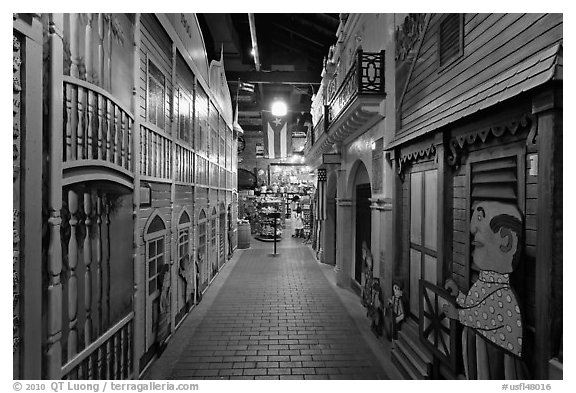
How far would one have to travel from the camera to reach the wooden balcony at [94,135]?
2727 millimetres

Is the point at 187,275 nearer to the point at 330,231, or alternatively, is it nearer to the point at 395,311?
the point at 395,311

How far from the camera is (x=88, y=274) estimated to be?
3.07m

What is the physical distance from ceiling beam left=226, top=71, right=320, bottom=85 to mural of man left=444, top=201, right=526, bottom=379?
10.4 meters

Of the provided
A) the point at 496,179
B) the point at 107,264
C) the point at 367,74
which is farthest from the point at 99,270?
the point at 367,74

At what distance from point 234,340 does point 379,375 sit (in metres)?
2.57

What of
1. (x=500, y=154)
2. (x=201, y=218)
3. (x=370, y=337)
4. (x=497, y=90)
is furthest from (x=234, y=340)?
(x=497, y=90)

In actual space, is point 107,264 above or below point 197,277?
above

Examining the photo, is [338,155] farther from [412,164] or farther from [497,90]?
[497,90]

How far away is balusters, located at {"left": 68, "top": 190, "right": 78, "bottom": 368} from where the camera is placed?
9.14 ft

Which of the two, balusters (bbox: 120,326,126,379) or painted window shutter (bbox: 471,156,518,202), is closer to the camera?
painted window shutter (bbox: 471,156,518,202)

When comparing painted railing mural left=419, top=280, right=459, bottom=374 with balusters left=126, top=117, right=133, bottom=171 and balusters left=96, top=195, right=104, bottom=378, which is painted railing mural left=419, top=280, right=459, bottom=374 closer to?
balusters left=96, top=195, right=104, bottom=378

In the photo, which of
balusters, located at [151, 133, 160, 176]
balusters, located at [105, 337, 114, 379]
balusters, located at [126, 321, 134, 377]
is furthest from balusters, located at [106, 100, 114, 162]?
balusters, located at [126, 321, 134, 377]

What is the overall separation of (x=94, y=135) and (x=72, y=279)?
1471mm

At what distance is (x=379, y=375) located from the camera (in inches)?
174
